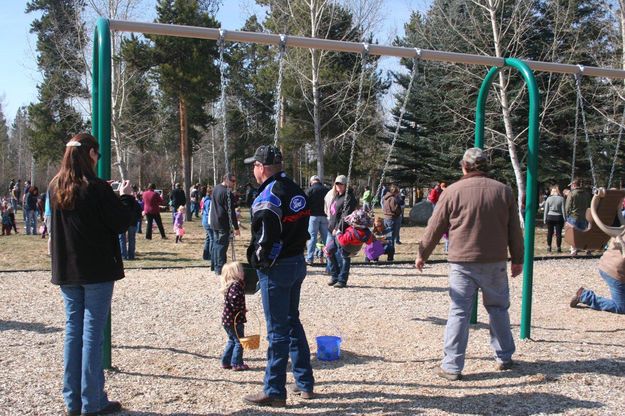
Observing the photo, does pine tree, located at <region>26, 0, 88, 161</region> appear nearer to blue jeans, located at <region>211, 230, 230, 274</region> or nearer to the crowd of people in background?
blue jeans, located at <region>211, 230, 230, 274</region>

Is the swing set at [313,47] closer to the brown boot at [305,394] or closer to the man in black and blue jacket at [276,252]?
the man in black and blue jacket at [276,252]

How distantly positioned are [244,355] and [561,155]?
2155cm

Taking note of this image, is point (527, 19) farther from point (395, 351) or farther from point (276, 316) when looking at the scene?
point (276, 316)

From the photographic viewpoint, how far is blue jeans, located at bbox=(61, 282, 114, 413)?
3836 mm

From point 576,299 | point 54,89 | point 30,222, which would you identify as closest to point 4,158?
point 54,89

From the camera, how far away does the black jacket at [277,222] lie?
4055 millimetres

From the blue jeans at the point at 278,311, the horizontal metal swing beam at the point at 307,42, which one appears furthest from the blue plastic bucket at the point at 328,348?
the horizontal metal swing beam at the point at 307,42

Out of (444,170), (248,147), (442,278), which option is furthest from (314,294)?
(248,147)

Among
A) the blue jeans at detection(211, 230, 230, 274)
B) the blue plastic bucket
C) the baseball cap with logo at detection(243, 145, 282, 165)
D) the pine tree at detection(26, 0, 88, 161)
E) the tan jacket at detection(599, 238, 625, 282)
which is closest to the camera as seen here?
the baseball cap with logo at detection(243, 145, 282, 165)

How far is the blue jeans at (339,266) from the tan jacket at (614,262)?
3.63m

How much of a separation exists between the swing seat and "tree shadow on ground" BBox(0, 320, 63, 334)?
6086 mm

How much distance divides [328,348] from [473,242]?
5.50ft

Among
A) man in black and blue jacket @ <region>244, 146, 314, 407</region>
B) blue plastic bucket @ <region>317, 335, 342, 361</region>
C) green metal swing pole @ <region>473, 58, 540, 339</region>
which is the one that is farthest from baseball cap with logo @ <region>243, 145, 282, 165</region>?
green metal swing pole @ <region>473, 58, 540, 339</region>

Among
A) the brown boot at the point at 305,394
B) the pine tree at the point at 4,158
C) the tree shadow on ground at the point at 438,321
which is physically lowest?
the brown boot at the point at 305,394
